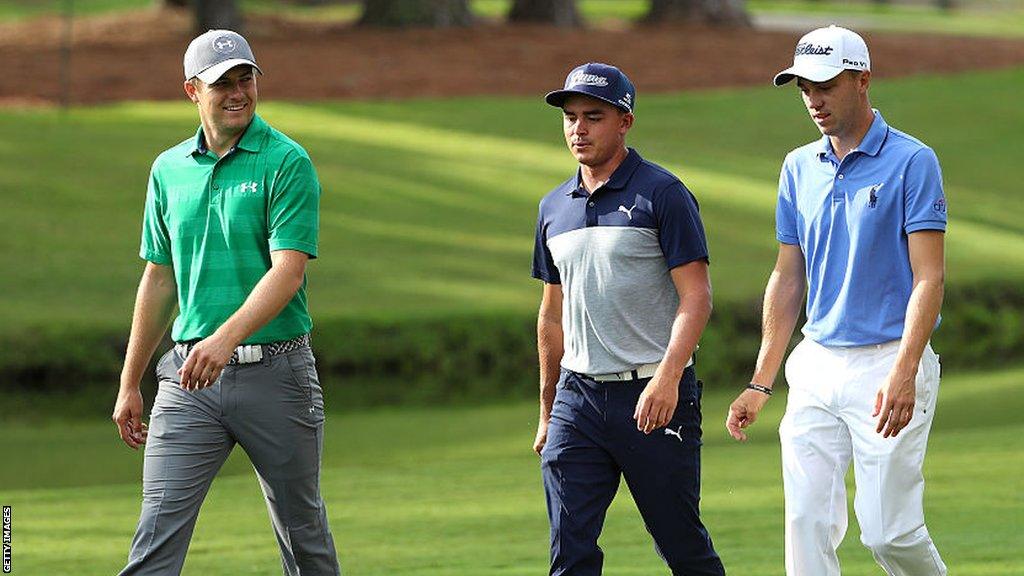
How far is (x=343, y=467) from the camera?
12.6 m

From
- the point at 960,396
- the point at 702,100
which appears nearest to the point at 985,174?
the point at 702,100

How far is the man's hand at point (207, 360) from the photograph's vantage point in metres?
5.73

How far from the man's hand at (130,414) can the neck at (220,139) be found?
0.83m

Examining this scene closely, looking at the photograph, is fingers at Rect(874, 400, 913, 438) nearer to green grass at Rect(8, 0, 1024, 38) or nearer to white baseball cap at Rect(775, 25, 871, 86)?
white baseball cap at Rect(775, 25, 871, 86)

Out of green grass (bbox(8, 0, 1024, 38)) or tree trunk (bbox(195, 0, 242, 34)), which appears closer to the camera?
tree trunk (bbox(195, 0, 242, 34))

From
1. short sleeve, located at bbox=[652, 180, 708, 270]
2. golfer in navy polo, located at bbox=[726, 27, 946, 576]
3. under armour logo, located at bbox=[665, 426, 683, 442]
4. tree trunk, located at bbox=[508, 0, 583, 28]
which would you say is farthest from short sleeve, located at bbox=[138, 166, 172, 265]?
tree trunk, located at bbox=[508, 0, 583, 28]

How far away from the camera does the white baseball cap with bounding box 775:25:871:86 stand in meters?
5.96

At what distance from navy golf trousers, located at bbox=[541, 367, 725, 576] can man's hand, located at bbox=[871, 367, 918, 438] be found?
2.06 feet

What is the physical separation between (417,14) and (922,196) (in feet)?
92.4

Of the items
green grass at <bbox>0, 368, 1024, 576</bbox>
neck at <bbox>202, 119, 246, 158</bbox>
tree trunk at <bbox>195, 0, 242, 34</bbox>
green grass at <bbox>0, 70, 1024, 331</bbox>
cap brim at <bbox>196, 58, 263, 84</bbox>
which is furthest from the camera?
tree trunk at <bbox>195, 0, 242, 34</bbox>

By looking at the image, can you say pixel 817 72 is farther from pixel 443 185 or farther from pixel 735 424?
pixel 443 185

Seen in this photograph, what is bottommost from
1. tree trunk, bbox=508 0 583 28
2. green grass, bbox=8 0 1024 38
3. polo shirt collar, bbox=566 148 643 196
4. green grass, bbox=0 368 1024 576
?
green grass, bbox=0 368 1024 576

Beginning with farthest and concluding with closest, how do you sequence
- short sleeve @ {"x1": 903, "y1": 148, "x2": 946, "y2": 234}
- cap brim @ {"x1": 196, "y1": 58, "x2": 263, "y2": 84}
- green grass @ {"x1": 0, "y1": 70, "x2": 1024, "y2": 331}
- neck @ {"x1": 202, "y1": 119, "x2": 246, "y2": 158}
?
green grass @ {"x1": 0, "y1": 70, "x2": 1024, "y2": 331} < neck @ {"x1": 202, "y1": 119, "x2": 246, "y2": 158} < cap brim @ {"x1": 196, "y1": 58, "x2": 263, "y2": 84} < short sleeve @ {"x1": 903, "y1": 148, "x2": 946, "y2": 234}

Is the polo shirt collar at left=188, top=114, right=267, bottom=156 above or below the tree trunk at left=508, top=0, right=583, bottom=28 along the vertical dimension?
below
